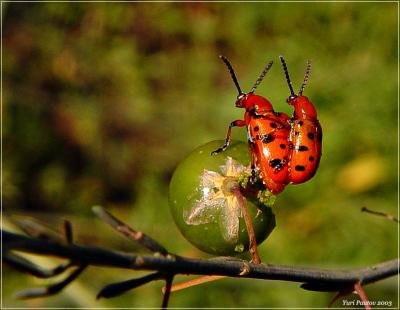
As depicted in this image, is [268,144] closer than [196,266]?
No

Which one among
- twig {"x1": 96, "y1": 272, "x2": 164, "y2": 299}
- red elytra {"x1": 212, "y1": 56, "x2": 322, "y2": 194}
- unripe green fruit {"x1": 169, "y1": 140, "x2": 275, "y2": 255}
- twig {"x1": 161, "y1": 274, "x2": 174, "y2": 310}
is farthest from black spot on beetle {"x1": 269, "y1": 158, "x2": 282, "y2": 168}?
twig {"x1": 96, "y1": 272, "x2": 164, "y2": 299}

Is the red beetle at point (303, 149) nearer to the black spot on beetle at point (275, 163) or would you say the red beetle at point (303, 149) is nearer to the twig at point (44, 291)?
the black spot on beetle at point (275, 163)

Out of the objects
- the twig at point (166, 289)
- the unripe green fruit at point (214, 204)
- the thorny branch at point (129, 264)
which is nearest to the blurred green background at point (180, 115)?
the unripe green fruit at point (214, 204)

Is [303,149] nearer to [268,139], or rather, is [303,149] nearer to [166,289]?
[268,139]

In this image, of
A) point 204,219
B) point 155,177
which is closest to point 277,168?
point 204,219

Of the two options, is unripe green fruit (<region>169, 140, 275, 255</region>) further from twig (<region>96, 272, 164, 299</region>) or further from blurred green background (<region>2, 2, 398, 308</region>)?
blurred green background (<region>2, 2, 398, 308</region>)

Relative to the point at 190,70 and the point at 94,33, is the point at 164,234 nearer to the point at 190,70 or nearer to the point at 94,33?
the point at 190,70

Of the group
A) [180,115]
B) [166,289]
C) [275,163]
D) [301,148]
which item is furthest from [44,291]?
[180,115]
